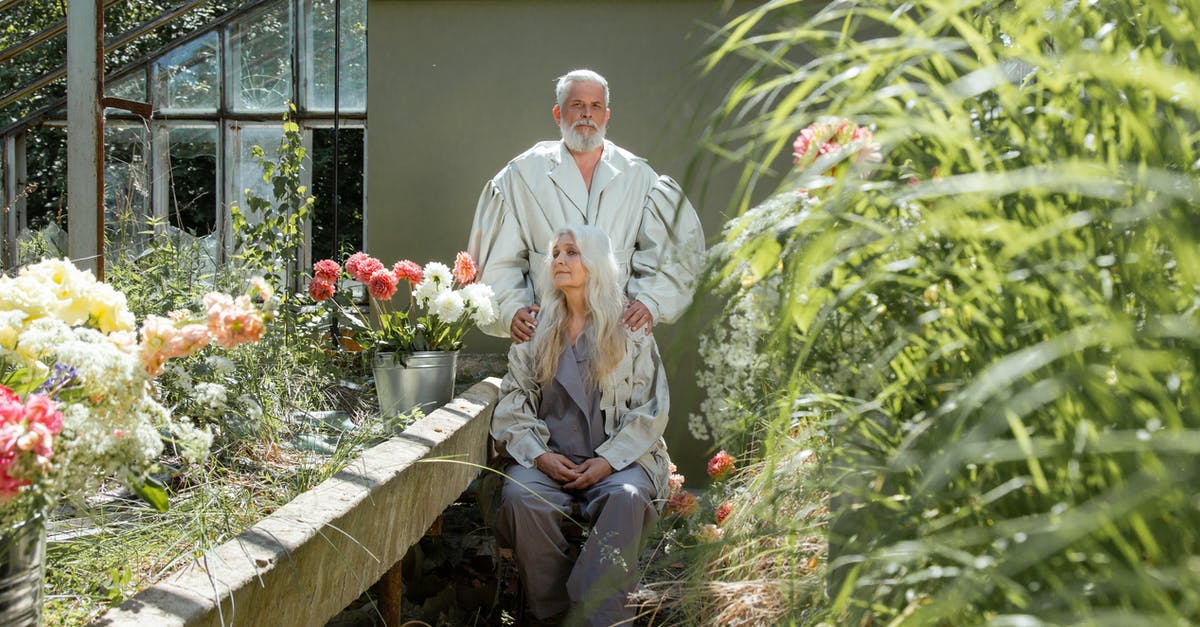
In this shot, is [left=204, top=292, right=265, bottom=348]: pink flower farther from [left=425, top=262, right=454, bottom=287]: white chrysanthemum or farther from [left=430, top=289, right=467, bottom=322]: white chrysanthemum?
[left=425, top=262, right=454, bottom=287]: white chrysanthemum

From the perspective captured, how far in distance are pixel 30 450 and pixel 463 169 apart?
15.0ft

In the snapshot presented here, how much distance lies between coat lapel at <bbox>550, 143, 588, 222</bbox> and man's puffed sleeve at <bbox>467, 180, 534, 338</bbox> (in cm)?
21

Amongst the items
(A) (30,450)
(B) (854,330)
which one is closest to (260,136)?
(A) (30,450)

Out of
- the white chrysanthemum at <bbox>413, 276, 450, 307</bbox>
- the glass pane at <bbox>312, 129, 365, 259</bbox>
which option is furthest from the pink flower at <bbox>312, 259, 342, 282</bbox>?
the glass pane at <bbox>312, 129, 365, 259</bbox>

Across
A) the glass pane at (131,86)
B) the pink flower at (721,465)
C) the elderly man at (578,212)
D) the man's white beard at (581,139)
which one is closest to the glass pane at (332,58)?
the glass pane at (131,86)

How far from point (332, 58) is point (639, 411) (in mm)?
4332

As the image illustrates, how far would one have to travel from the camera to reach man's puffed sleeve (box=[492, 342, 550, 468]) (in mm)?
3906

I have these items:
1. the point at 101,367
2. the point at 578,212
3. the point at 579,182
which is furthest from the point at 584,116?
the point at 101,367

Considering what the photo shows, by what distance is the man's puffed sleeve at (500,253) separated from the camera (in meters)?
4.44

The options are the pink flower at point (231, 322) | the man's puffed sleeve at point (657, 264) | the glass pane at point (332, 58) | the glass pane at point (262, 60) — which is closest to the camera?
the pink flower at point (231, 322)

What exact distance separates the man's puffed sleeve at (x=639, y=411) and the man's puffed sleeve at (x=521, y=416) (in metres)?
0.22

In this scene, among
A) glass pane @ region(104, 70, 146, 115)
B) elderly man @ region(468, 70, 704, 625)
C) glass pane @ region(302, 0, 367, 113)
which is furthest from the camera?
glass pane @ region(104, 70, 146, 115)

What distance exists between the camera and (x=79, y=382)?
1846 mm

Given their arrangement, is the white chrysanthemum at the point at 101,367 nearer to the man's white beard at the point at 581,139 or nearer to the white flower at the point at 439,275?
the white flower at the point at 439,275
